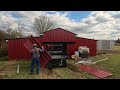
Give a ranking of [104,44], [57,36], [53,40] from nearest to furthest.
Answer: [53,40], [57,36], [104,44]

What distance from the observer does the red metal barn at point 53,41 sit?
600 inches

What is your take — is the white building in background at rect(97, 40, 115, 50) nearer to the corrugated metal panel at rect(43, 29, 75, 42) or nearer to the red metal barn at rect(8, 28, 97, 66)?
the red metal barn at rect(8, 28, 97, 66)

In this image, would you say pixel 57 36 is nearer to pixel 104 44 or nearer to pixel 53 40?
pixel 53 40

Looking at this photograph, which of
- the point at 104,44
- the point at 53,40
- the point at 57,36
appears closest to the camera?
the point at 53,40

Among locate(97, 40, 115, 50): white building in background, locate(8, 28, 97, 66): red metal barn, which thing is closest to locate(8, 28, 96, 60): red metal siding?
locate(8, 28, 97, 66): red metal barn

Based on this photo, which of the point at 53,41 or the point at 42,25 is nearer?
the point at 53,41

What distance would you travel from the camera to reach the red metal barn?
15.2m

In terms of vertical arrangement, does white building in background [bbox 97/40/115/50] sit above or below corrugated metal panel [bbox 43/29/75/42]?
below

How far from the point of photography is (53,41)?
16.3 meters

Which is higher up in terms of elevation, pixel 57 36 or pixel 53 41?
pixel 57 36

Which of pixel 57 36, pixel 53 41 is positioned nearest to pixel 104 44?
pixel 57 36

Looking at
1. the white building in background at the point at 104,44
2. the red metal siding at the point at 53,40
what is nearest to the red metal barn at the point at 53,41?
the red metal siding at the point at 53,40
